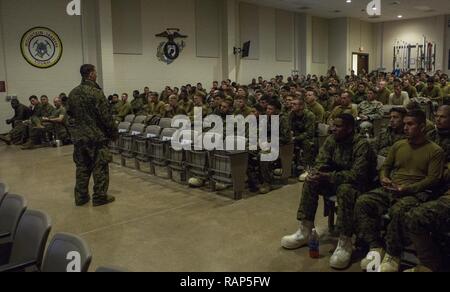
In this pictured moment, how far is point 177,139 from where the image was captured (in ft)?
19.6

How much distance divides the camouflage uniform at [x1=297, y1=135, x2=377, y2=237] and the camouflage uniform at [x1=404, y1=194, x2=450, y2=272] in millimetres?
538

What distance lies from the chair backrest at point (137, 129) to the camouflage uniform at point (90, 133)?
1.69m

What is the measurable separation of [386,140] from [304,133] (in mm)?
1904

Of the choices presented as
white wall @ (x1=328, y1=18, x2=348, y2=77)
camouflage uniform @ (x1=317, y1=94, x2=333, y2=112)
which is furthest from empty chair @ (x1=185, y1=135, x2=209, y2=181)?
white wall @ (x1=328, y1=18, x2=348, y2=77)

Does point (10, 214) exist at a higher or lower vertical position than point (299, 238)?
higher

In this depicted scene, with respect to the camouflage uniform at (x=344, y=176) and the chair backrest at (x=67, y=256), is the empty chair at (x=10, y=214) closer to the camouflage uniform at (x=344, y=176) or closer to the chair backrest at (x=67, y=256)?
the chair backrest at (x=67, y=256)

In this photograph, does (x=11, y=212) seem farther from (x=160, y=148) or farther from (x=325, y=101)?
(x=325, y=101)

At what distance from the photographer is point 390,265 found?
295 centimetres

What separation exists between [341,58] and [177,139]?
15.3m

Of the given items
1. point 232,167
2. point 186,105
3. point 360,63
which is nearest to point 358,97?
point 186,105
